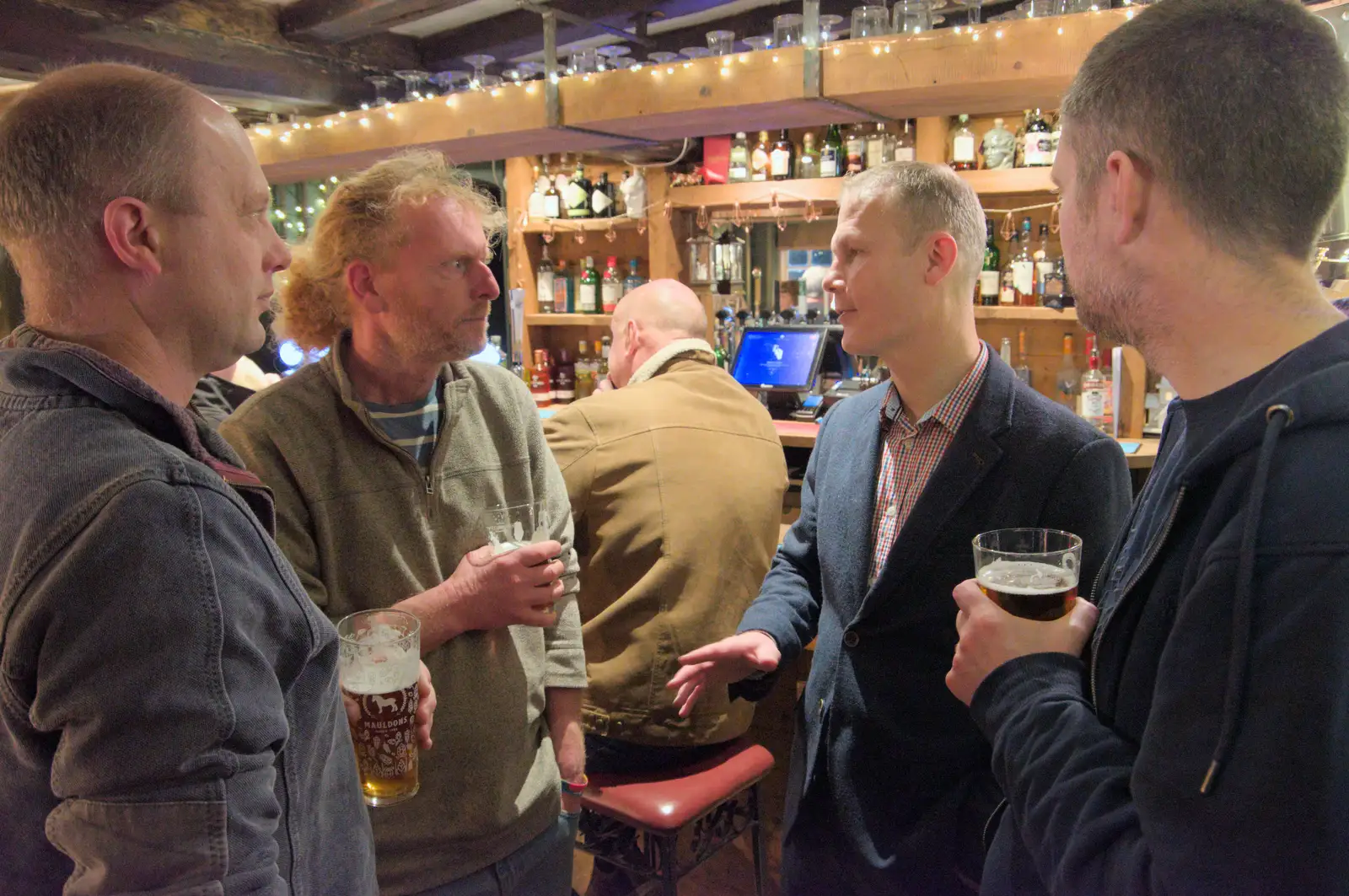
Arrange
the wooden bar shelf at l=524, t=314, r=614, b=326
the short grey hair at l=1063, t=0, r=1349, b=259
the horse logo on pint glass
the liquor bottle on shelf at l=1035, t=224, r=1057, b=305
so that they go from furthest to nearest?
the wooden bar shelf at l=524, t=314, r=614, b=326
the liquor bottle on shelf at l=1035, t=224, r=1057, b=305
the horse logo on pint glass
the short grey hair at l=1063, t=0, r=1349, b=259

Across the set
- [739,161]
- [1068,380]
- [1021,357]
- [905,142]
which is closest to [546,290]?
[739,161]

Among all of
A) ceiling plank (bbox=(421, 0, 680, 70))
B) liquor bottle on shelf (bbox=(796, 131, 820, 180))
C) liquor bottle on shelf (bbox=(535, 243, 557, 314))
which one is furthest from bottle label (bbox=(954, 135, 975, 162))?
liquor bottle on shelf (bbox=(535, 243, 557, 314))

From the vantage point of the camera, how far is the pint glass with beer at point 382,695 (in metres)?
1.36

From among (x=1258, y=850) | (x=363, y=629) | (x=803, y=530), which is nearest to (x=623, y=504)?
(x=803, y=530)

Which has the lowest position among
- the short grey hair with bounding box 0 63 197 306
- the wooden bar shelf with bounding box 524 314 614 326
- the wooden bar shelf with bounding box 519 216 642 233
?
the wooden bar shelf with bounding box 524 314 614 326

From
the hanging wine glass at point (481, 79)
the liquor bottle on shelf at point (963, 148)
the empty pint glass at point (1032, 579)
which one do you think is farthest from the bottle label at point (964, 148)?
the empty pint glass at point (1032, 579)

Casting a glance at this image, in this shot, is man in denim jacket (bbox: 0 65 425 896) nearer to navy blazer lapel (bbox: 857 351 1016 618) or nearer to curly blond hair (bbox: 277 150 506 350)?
curly blond hair (bbox: 277 150 506 350)

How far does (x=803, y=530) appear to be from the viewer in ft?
6.64

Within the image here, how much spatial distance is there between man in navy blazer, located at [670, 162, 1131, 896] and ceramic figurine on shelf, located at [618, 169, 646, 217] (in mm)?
3747

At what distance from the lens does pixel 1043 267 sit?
4441mm

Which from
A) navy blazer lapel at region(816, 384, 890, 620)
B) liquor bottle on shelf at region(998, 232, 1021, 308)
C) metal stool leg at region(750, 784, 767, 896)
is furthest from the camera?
liquor bottle on shelf at region(998, 232, 1021, 308)

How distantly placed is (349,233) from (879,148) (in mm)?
3561

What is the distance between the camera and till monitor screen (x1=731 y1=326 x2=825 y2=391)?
476 cm

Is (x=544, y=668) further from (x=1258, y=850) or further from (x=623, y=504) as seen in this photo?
(x=1258, y=850)
